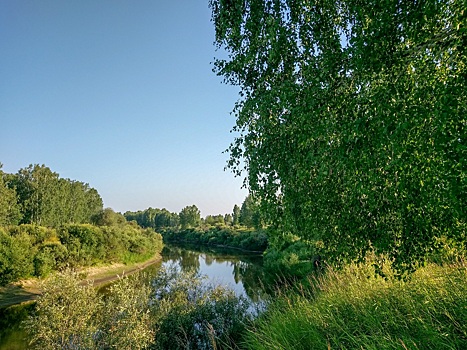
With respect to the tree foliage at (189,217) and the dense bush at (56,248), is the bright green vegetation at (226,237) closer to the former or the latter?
the tree foliage at (189,217)

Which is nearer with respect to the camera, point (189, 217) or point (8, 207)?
point (8, 207)

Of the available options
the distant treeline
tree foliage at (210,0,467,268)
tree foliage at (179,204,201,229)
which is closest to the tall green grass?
tree foliage at (210,0,467,268)

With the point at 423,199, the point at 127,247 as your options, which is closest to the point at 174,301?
the point at 423,199

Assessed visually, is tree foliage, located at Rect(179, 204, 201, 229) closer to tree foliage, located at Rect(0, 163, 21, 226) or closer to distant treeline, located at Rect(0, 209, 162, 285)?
distant treeline, located at Rect(0, 209, 162, 285)

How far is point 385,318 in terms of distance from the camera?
4.37 metres

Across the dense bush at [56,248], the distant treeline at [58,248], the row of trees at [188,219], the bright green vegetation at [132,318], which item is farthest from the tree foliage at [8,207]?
the row of trees at [188,219]

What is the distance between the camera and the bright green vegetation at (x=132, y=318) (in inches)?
381

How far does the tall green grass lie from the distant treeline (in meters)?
20.8

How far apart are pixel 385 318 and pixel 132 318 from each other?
7.91m

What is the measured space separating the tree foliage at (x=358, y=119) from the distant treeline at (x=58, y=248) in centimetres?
2127

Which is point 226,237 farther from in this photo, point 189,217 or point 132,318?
point 132,318

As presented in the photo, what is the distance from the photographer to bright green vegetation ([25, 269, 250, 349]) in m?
9.69

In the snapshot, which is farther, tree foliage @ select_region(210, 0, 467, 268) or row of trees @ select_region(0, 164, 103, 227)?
row of trees @ select_region(0, 164, 103, 227)

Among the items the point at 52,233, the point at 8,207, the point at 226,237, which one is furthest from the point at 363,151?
the point at 226,237
